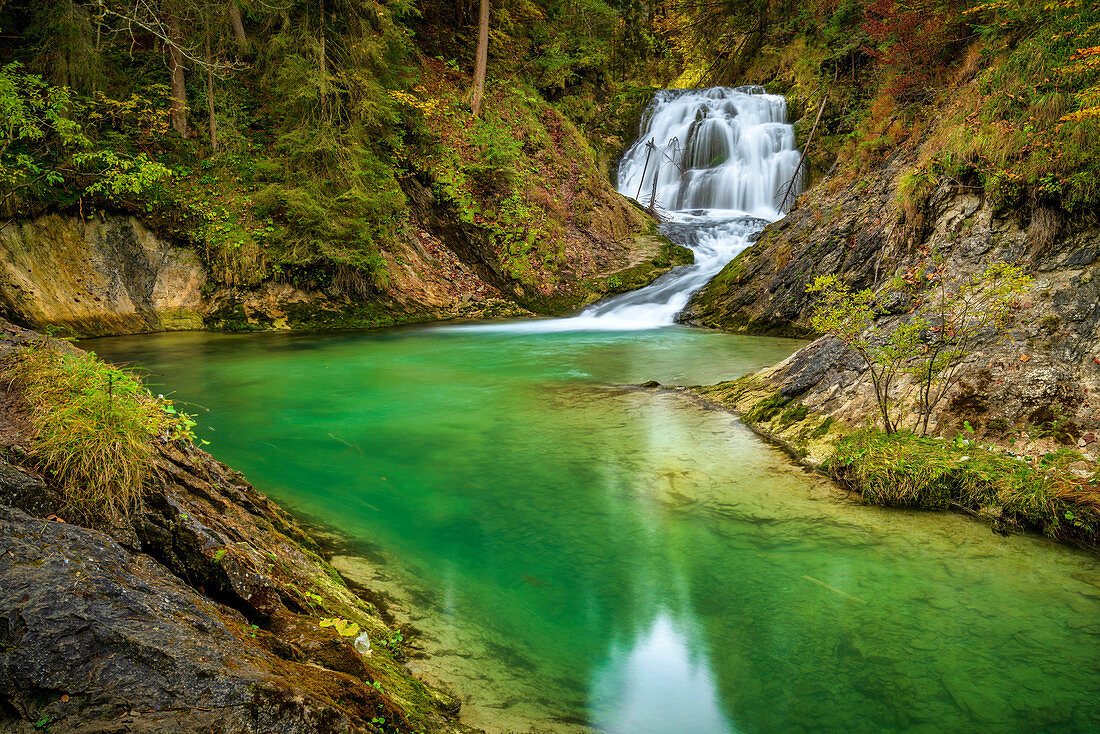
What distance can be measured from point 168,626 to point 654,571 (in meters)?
2.87

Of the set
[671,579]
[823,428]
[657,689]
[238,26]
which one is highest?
[238,26]

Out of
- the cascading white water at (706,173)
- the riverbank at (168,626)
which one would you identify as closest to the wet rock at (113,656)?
the riverbank at (168,626)

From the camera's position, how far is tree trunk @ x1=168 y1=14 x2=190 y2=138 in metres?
13.1

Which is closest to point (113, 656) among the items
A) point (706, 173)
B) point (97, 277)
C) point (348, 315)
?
point (348, 315)

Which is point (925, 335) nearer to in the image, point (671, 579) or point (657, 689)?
point (671, 579)

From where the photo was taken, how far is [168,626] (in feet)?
5.90

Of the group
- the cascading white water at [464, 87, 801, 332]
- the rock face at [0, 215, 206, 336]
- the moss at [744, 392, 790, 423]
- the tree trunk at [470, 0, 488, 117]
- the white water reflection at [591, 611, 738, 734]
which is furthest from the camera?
the tree trunk at [470, 0, 488, 117]

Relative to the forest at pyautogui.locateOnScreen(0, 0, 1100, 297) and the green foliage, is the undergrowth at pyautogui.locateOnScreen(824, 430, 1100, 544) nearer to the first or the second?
the forest at pyautogui.locateOnScreen(0, 0, 1100, 297)

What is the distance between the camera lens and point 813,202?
13117 millimetres

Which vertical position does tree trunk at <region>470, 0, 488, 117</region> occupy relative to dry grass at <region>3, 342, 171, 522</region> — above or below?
above

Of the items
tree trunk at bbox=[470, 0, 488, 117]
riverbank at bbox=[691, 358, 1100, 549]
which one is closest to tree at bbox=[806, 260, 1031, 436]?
riverbank at bbox=[691, 358, 1100, 549]

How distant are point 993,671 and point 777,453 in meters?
2.96

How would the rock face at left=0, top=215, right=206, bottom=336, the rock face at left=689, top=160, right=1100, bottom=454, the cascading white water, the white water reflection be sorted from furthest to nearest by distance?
the cascading white water
the rock face at left=0, top=215, right=206, bottom=336
the rock face at left=689, top=160, right=1100, bottom=454
the white water reflection

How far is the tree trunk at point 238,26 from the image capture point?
14289 millimetres
